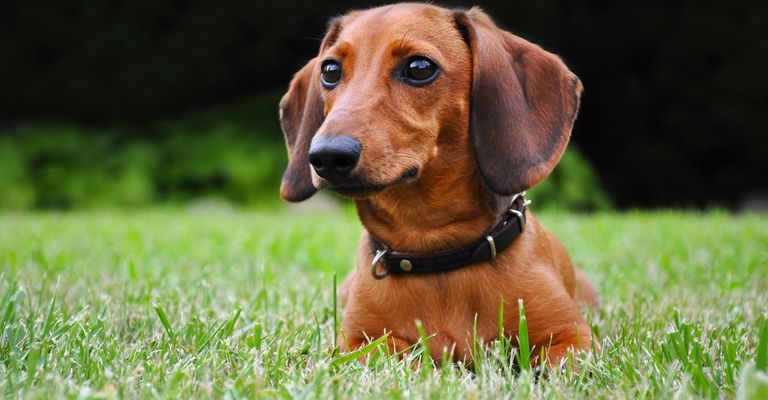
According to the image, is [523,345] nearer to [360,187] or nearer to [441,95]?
[360,187]

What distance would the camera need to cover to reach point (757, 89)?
354 inches

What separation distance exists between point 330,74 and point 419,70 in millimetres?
336

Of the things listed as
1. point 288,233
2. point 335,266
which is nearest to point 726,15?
point 288,233

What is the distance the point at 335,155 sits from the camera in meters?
1.97

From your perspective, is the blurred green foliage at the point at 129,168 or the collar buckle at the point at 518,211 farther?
the blurred green foliage at the point at 129,168

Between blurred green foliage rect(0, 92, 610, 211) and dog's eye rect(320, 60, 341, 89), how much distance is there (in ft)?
23.3

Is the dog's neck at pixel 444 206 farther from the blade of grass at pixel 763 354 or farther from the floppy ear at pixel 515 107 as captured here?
the blade of grass at pixel 763 354

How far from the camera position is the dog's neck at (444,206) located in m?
2.36

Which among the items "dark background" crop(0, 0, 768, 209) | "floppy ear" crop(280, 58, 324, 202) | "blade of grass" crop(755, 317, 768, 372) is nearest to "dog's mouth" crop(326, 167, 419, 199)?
"floppy ear" crop(280, 58, 324, 202)

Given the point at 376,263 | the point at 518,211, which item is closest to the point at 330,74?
the point at 376,263

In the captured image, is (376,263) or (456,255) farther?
(376,263)

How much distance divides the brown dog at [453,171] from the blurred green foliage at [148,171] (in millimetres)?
7000

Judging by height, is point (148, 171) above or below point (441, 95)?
below

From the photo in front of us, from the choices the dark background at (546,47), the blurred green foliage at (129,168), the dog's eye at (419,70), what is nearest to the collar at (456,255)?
the dog's eye at (419,70)
